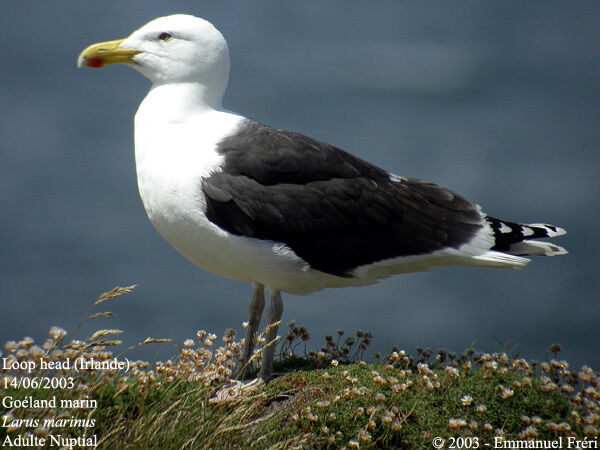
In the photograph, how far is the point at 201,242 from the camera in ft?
16.0

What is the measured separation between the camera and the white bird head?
529 centimetres

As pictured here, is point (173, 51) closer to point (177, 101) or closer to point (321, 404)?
point (177, 101)

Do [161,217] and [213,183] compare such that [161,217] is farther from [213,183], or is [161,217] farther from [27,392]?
[27,392]

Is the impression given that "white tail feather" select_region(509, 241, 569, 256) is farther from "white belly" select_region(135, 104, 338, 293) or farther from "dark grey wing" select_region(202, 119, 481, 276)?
"white belly" select_region(135, 104, 338, 293)

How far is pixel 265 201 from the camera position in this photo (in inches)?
194

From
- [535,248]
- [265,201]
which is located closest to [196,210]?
[265,201]

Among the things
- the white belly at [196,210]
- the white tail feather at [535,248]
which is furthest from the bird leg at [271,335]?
the white tail feather at [535,248]

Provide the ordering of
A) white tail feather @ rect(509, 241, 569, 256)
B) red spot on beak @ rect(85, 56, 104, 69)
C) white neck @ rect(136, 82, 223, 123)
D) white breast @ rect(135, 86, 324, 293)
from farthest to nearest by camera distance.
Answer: white tail feather @ rect(509, 241, 569, 256) → red spot on beak @ rect(85, 56, 104, 69) → white neck @ rect(136, 82, 223, 123) → white breast @ rect(135, 86, 324, 293)

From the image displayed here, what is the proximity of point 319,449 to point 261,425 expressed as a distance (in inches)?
14.0

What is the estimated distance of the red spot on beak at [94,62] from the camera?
5391 mm

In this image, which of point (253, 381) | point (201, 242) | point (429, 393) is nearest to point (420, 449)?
point (429, 393)

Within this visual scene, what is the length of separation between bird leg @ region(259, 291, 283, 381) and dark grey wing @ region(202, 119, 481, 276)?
0.43 metres

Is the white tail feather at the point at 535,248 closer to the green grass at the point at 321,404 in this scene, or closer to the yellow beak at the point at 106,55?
the green grass at the point at 321,404

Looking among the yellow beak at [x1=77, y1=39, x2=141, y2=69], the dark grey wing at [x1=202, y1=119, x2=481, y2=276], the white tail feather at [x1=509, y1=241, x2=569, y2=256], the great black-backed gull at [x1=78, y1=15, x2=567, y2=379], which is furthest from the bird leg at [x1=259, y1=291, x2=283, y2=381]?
the yellow beak at [x1=77, y1=39, x2=141, y2=69]
